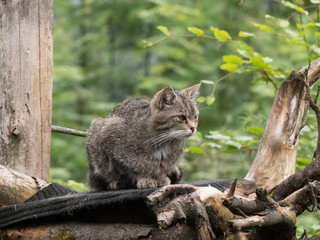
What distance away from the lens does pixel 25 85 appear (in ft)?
13.7

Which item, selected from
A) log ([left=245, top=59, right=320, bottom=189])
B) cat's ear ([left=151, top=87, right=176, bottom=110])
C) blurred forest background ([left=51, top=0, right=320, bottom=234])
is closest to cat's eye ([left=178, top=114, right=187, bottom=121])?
cat's ear ([left=151, top=87, right=176, bottom=110])

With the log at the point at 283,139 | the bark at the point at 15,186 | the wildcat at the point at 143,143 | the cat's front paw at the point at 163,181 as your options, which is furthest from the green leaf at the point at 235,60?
the bark at the point at 15,186

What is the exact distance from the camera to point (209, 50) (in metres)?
12.4

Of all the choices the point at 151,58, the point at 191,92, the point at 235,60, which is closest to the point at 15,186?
the point at 191,92

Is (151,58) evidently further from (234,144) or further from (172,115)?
(172,115)

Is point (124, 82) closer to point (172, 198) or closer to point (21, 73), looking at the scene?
point (21, 73)

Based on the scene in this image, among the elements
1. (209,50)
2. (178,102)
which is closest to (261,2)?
(209,50)

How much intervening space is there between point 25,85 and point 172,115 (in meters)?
1.22

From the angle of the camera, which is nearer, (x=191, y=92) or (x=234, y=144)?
(x=191, y=92)

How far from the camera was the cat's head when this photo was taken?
3.97 metres

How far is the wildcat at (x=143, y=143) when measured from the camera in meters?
3.90

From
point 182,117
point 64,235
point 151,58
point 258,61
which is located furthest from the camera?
point 151,58

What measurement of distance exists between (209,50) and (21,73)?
8.69 metres

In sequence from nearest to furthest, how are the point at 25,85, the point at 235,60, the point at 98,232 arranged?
1. the point at 98,232
2. the point at 25,85
3. the point at 235,60
